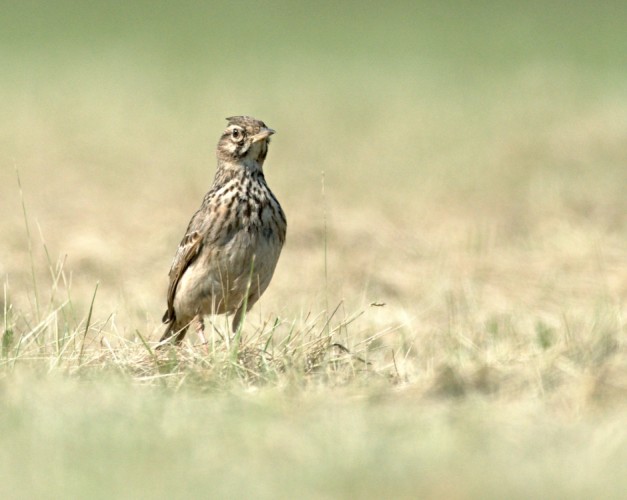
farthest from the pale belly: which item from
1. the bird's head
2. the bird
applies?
the bird's head

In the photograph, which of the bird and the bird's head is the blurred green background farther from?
the bird's head

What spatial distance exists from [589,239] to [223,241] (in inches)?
191

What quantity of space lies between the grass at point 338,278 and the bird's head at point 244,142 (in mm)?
978

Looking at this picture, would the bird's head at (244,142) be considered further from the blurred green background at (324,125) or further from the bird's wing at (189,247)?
the blurred green background at (324,125)

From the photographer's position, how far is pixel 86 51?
3125 cm

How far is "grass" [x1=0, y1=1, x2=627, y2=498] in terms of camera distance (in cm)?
518

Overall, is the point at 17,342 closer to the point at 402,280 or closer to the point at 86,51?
Result: the point at 402,280

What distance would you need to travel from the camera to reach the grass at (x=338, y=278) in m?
5.18

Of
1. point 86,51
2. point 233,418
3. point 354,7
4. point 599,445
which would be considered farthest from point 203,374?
point 354,7

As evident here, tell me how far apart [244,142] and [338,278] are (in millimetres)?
2835

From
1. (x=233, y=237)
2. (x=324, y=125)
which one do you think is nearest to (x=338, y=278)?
(x=233, y=237)

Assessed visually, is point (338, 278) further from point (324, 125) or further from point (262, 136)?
point (324, 125)

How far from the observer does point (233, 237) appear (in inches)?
320

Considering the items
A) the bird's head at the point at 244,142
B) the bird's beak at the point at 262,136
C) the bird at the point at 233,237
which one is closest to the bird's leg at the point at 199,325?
the bird at the point at 233,237
